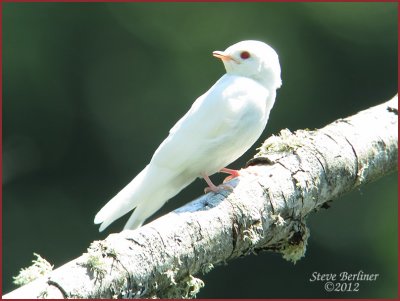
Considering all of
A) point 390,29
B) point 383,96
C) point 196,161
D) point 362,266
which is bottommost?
point 362,266

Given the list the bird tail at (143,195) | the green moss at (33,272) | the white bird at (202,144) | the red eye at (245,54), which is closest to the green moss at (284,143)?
the white bird at (202,144)

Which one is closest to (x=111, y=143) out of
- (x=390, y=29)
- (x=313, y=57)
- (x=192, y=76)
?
(x=192, y=76)

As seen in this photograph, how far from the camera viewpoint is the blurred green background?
13086 mm

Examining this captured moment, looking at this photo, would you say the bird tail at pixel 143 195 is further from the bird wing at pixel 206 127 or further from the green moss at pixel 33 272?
the green moss at pixel 33 272

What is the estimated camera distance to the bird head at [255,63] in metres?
4.75

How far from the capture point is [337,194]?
4.30 meters

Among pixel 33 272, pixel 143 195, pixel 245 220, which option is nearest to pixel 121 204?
pixel 143 195

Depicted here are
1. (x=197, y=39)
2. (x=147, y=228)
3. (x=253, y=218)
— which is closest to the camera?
(x=147, y=228)

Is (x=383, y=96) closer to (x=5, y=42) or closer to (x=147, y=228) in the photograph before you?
(x=5, y=42)

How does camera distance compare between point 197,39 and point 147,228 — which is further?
point 197,39

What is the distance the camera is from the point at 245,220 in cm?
383

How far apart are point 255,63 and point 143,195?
0.89 metres

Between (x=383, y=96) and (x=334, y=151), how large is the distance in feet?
31.1

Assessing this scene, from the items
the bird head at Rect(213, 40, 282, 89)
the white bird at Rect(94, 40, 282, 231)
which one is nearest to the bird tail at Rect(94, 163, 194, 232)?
the white bird at Rect(94, 40, 282, 231)
